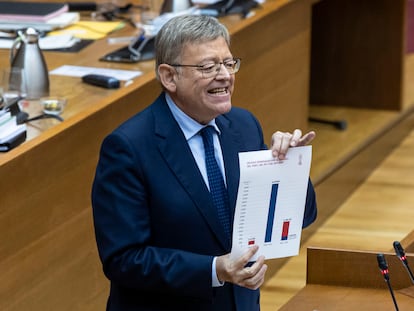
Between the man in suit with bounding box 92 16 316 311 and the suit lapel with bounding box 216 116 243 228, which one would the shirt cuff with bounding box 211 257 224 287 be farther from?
the suit lapel with bounding box 216 116 243 228

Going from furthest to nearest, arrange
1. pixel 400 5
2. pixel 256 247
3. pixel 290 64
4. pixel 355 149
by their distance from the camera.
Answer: pixel 400 5 < pixel 355 149 < pixel 290 64 < pixel 256 247

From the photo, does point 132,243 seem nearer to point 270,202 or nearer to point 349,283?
point 270,202

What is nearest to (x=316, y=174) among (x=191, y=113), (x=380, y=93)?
(x=380, y=93)

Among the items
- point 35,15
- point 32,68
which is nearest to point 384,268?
point 32,68

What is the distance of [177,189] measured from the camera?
2.18 metres

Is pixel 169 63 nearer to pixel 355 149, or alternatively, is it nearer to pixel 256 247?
pixel 256 247

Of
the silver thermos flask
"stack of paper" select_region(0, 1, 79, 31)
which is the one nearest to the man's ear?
the silver thermos flask

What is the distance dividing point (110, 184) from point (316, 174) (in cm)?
273

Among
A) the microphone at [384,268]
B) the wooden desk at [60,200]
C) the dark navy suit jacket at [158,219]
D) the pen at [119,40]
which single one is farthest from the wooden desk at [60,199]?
the microphone at [384,268]

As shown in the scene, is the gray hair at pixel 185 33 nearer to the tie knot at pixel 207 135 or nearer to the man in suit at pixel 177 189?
the man in suit at pixel 177 189

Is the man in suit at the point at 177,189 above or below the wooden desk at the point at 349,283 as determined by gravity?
above

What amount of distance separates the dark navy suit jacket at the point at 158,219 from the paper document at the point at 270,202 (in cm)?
8

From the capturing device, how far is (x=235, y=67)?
2186 mm

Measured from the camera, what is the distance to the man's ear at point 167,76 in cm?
216
